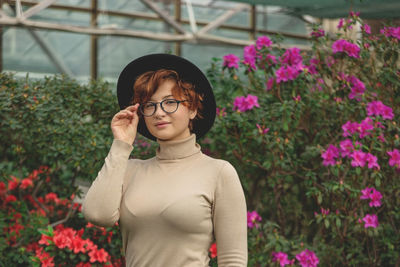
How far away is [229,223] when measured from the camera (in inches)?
65.9

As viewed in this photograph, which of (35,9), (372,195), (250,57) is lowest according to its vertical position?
(372,195)

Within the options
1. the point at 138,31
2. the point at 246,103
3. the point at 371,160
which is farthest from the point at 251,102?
the point at 138,31

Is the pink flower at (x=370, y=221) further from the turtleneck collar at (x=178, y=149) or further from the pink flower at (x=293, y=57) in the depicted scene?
the turtleneck collar at (x=178, y=149)

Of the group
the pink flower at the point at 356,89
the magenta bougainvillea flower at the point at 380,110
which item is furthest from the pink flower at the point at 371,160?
the pink flower at the point at 356,89

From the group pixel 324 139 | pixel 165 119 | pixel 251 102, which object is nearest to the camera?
pixel 165 119

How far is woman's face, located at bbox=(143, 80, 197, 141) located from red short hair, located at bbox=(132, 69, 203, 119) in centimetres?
1

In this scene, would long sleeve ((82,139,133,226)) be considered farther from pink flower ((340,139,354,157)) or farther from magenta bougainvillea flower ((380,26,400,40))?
magenta bougainvillea flower ((380,26,400,40))

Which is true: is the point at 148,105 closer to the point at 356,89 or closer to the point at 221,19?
the point at 356,89

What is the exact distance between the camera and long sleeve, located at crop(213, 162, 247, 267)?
167 cm

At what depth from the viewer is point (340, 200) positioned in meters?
3.41

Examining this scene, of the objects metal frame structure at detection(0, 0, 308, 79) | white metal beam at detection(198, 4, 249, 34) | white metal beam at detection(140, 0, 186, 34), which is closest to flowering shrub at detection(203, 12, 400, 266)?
metal frame structure at detection(0, 0, 308, 79)

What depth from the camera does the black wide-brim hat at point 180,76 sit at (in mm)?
1754

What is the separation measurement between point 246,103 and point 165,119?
177 centimetres

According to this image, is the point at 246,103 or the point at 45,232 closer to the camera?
the point at 45,232
